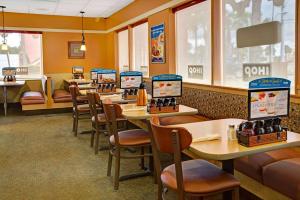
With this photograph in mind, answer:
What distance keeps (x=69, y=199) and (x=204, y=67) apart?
3.00m

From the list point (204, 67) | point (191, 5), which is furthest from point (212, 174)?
point (191, 5)

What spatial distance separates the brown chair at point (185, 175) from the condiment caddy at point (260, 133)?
1.00 ft

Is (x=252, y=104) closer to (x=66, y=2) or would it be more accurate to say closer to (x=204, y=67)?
(x=204, y=67)

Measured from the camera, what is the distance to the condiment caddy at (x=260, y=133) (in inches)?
80.2

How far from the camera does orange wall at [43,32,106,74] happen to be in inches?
360

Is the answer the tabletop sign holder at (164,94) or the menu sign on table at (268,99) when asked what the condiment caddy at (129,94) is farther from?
the menu sign on table at (268,99)

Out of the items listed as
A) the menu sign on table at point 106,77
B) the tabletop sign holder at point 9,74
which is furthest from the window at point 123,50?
the tabletop sign holder at point 9,74

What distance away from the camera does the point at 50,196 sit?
307 centimetres

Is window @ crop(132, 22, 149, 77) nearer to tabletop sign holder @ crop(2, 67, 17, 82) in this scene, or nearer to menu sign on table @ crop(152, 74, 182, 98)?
tabletop sign holder @ crop(2, 67, 17, 82)

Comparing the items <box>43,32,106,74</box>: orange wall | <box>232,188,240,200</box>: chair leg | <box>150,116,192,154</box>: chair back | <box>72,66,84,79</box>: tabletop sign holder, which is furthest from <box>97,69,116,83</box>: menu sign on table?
<box>232,188,240,200</box>: chair leg

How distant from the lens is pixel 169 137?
6.49 feet

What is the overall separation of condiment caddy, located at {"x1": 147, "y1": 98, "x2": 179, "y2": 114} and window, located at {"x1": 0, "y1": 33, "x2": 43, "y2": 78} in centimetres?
675

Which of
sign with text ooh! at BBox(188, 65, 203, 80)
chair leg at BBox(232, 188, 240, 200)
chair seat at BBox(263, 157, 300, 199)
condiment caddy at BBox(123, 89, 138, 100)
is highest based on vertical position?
sign with text ooh! at BBox(188, 65, 203, 80)

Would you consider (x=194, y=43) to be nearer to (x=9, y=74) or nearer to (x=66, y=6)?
(x=66, y=6)
